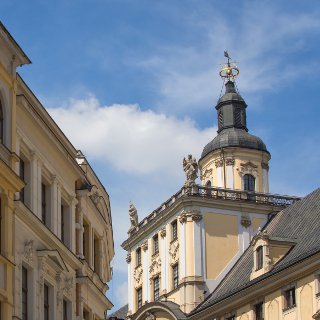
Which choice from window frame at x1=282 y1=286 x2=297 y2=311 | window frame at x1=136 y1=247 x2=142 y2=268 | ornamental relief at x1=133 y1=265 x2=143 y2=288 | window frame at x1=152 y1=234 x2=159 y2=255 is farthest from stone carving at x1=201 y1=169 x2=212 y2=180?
window frame at x1=282 y1=286 x2=297 y2=311

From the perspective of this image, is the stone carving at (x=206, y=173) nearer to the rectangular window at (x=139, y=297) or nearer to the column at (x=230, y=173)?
the column at (x=230, y=173)

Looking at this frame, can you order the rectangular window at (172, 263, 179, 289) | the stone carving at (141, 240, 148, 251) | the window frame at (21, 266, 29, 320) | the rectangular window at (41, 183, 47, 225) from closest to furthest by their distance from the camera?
the window frame at (21, 266, 29, 320) < the rectangular window at (41, 183, 47, 225) < the rectangular window at (172, 263, 179, 289) < the stone carving at (141, 240, 148, 251)

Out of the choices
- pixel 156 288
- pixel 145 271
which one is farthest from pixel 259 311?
pixel 145 271

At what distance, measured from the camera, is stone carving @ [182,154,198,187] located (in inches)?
3132

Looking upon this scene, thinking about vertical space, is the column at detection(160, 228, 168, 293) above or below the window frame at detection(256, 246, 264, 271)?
above

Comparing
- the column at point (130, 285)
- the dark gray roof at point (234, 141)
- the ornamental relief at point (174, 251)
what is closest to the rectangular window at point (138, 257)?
the column at point (130, 285)

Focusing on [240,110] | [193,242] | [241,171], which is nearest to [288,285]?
[193,242]

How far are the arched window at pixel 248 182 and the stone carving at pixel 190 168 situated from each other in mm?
5093

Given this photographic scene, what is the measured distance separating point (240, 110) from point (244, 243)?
14.4 m

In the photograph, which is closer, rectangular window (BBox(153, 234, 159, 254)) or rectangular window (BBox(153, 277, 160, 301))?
rectangular window (BBox(153, 277, 160, 301))

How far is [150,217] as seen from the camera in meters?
83.8

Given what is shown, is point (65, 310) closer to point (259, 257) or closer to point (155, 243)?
point (259, 257)

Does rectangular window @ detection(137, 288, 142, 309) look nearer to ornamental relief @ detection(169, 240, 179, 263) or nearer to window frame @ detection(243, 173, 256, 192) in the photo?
ornamental relief @ detection(169, 240, 179, 263)

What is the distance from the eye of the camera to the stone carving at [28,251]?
102ft
